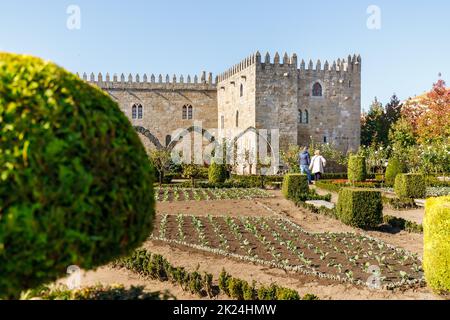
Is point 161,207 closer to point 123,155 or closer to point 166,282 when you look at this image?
point 166,282

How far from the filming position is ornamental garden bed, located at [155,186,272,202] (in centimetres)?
1638

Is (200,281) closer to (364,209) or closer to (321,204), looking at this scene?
(364,209)

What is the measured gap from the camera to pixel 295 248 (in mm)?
8398

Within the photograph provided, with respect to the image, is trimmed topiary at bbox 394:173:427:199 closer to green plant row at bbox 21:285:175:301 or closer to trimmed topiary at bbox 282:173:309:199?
trimmed topiary at bbox 282:173:309:199

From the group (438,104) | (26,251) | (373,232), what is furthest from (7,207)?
(438,104)

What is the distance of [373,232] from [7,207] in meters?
8.93

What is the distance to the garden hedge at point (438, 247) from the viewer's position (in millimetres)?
5930

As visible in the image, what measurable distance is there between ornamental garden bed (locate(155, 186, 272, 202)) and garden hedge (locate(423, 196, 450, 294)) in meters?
10.4

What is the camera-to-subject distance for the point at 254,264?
7551mm

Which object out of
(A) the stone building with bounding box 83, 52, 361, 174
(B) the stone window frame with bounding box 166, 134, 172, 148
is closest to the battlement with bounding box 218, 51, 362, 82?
(A) the stone building with bounding box 83, 52, 361, 174

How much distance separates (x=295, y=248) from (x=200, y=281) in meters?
2.77

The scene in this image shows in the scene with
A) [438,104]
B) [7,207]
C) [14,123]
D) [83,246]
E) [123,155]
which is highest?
[438,104]

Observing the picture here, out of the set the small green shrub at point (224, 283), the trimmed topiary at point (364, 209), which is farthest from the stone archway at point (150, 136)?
the small green shrub at point (224, 283)

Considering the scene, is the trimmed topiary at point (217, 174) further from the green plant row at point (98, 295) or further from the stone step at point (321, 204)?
the green plant row at point (98, 295)
